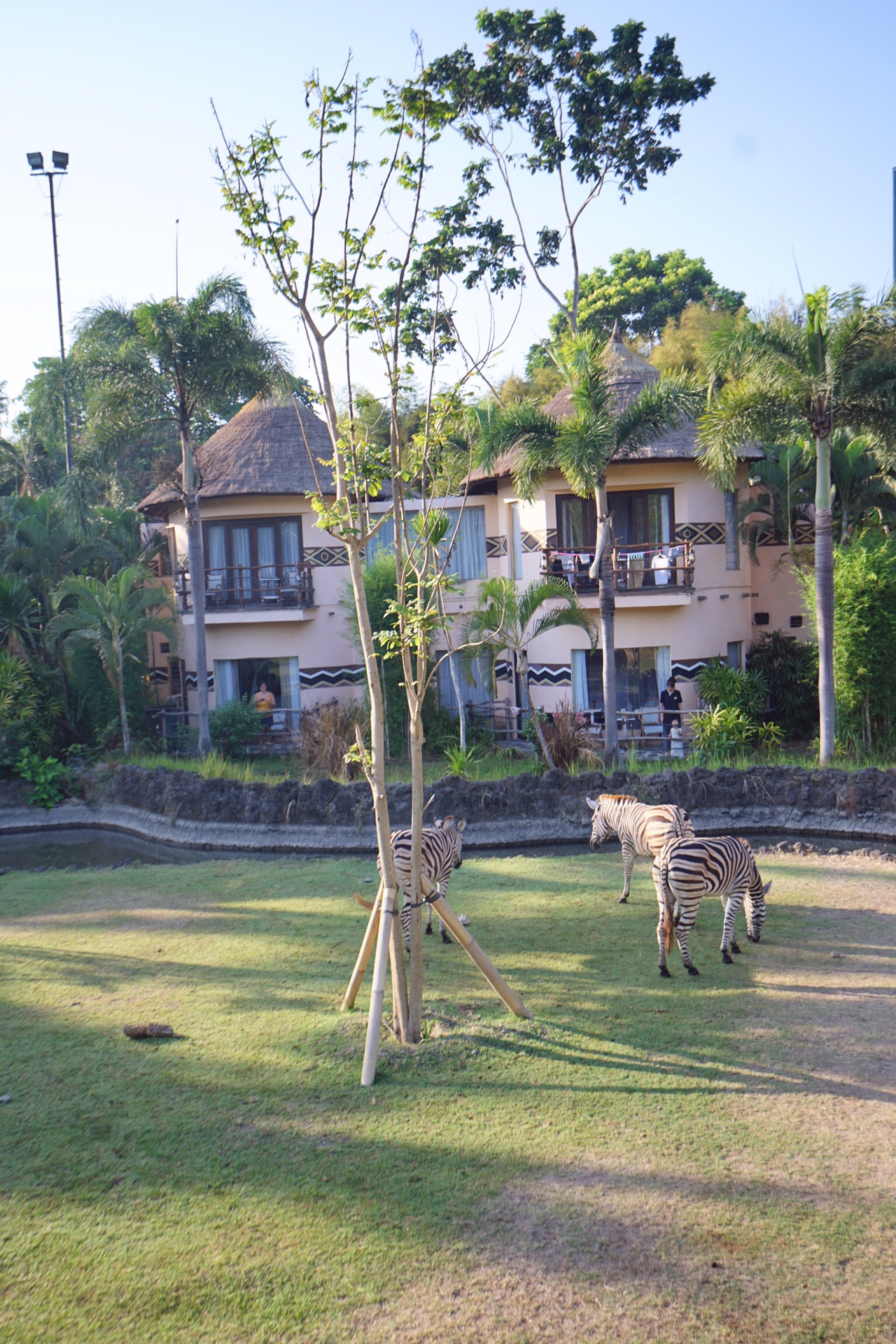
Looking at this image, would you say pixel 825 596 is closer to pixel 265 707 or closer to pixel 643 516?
pixel 643 516

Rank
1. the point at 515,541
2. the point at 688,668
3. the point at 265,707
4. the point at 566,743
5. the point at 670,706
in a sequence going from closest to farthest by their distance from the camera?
the point at 566,743 < the point at 670,706 < the point at 688,668 < the point at 515,541 < the point at 265,707

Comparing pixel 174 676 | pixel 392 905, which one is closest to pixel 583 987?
pixel 392 905

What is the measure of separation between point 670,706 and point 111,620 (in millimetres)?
12243

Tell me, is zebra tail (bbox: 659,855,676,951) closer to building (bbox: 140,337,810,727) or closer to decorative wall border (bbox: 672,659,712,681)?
building (bbox: 140,337,810,727)

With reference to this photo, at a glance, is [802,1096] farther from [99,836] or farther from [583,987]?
[99,836]

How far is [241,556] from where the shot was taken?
86.8 ft

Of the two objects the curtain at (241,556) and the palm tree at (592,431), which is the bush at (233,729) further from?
the palm tree at (592,431)

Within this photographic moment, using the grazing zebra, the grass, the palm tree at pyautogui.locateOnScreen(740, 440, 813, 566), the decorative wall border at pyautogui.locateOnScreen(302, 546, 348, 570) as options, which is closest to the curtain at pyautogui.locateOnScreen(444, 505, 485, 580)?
the decorative wall border at pyautogui.locateOnScreen(302, 546, 348, 570)

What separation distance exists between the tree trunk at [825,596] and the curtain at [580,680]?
20.1 feet

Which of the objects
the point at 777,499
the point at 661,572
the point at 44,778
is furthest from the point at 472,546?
the point at 44,778

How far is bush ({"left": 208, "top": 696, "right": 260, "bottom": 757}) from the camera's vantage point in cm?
2395

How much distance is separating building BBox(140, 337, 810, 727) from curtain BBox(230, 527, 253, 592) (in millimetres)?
39

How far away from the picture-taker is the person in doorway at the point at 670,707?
21.8 metres

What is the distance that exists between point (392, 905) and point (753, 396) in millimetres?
13435
